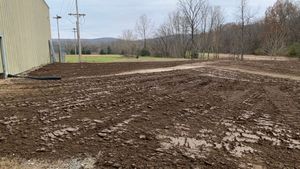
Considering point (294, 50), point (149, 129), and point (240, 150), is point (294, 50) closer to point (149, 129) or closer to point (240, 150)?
point (149, 129)

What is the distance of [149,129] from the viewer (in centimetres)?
507

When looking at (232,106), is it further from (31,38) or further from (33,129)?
(31,38)

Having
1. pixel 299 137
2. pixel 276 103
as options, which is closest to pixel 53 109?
pixel 299 137

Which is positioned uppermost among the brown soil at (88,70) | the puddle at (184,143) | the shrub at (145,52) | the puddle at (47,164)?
the shrub at (145,52)

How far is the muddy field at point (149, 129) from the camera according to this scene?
3867 mm

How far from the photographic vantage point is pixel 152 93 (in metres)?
8.60

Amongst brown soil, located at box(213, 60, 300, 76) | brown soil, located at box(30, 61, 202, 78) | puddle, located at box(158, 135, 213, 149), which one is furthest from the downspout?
brown soil, located at box(213, 60, 300, 76)

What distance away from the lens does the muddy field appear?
387 cm

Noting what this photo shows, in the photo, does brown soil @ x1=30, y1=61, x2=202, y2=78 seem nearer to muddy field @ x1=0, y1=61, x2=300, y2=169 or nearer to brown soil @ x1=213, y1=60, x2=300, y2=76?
brown soil @ x1=213, y1=60, x2=300, y2=76

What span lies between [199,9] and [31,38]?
3583cm

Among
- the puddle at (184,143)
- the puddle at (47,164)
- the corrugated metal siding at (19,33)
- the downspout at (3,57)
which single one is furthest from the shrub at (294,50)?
the puddle at (47,164)

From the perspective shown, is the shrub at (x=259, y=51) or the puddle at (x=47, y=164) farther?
the shrub at (x=259, y=51)

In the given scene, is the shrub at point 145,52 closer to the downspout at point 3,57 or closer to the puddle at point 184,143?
the downspout at point 3,57

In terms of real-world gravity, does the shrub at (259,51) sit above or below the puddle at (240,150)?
above
